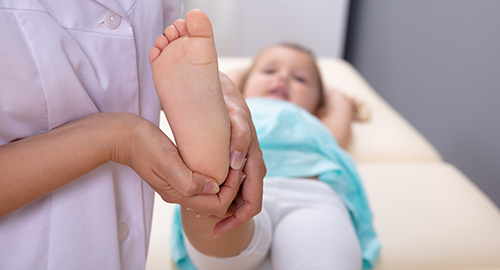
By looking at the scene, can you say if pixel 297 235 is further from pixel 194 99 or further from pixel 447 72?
pixel 447 72

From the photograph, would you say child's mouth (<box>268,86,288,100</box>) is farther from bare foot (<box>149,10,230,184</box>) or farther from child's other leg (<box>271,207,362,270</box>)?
bare foot (<box>149,10,230,184</box>)

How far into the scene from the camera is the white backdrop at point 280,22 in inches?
92.7

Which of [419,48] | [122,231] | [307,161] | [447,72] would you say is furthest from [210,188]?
[419,48]

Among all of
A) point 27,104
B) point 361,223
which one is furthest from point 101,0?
point 361,223

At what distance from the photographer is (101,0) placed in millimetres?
497

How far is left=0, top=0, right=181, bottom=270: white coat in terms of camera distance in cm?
45

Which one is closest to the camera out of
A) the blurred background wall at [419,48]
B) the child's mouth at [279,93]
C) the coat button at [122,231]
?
the coat button at [122,231]

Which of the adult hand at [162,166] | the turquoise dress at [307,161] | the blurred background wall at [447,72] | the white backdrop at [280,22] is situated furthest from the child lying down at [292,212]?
the white backdrop at [280,22]

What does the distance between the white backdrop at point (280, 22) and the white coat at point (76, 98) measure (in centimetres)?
194

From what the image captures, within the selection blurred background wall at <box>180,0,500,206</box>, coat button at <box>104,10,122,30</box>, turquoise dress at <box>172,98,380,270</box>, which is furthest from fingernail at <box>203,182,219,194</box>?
blurred background wall at <box>180,0,500,206</box>

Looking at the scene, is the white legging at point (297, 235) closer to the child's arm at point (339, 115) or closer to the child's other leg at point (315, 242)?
the child's other leg at point (315, 242)

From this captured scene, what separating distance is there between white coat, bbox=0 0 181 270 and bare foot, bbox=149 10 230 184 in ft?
0.22

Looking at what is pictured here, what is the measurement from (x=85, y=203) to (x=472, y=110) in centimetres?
135

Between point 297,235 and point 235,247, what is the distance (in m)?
0.13
